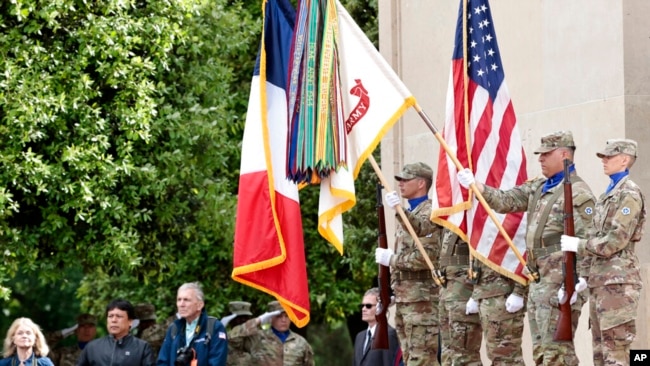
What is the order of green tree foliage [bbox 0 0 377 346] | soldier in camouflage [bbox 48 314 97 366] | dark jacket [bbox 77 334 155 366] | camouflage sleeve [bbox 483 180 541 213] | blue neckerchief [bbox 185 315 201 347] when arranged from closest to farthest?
camouflage sleeve [bbox 483 180 541 213] < blue neckerchief [bbox 185 315 201 347] < dark jacket [bbox 77 334 155 366] < green tree foliage [bbox 0 0 377 346] < soldier in camouflage [bbox 48 314 97 366]

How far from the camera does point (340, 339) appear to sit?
133 feet

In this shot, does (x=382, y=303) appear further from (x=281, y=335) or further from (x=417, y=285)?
(x=281, y=335)

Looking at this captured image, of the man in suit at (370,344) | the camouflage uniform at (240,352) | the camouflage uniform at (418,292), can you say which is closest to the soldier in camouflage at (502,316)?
the camouflage uniform at (418,292)

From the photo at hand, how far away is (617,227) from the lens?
34.0ft

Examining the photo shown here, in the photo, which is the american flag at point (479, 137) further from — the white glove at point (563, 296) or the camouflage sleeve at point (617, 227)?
the camouflage sleeve at point (617, 227)

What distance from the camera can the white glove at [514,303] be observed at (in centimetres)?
1165

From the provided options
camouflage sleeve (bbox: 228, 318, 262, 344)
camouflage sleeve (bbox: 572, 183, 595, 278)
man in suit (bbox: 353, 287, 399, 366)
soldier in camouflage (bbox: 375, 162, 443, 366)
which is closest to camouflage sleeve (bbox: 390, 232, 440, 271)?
soldier in camouflage (bbox: 375, 162, 443, 366)

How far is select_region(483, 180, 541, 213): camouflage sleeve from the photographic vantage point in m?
11.5

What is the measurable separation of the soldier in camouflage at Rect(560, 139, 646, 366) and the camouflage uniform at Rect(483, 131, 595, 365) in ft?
1.32

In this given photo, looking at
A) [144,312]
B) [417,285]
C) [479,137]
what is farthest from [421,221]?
[144,312]

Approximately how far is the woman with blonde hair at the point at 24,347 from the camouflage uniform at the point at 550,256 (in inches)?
197

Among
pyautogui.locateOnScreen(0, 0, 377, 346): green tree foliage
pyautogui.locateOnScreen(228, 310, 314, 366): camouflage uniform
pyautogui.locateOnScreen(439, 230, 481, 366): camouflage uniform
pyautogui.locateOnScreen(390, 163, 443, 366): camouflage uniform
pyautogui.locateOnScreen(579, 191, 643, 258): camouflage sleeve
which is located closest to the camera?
pyautogui.locateOnScreen(579, 191, 643, 258): camouflage sleeve

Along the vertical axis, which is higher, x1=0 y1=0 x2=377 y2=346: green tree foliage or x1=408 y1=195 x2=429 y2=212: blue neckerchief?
x1=0 y1=0 x2=377 y2=346: green tree foliage

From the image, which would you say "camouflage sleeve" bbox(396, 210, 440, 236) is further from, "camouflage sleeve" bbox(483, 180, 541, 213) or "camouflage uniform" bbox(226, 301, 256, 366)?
"camouflage uniform" bbox(226, 301, 256, 366)
